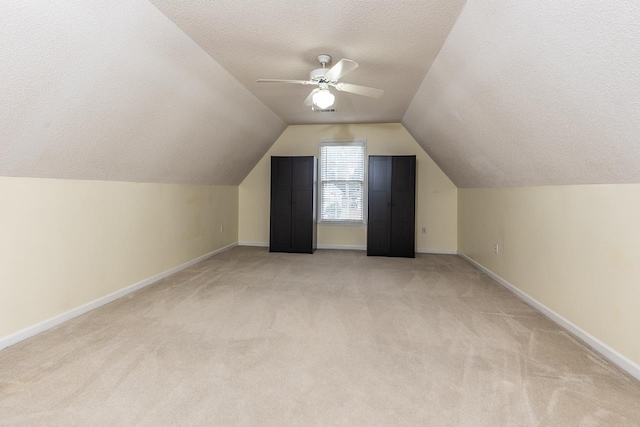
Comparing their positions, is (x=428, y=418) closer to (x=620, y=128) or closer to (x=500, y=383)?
(x=500, y=383)

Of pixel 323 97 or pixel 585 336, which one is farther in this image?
pixel 323 97

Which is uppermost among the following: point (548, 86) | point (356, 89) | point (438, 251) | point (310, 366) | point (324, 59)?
point (324, 59)

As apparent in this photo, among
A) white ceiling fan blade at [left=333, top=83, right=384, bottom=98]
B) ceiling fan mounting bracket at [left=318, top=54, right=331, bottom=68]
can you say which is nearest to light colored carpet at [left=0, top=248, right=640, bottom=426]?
white ceiling fan blade at [left=333, top=83, right=384, bottom=98]

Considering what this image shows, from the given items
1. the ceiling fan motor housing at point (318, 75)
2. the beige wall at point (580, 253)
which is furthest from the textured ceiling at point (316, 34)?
the beige wall at point (580, 253)

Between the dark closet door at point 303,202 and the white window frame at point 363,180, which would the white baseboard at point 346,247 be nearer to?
the white window frame at point 363,180

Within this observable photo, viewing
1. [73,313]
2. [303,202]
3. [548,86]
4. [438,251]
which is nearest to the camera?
[548,86]

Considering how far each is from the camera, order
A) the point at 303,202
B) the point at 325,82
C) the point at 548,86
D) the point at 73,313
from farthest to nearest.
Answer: the point at 303,202, the point at 325,82, the point at 73,313, the point at 548,86

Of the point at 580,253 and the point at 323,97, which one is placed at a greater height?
the point at 323,97

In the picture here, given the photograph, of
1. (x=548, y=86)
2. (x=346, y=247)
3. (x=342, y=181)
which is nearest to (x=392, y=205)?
(x=342, y=181)

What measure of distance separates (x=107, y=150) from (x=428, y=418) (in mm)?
3225

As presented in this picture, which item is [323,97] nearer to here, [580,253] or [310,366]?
[310,366]

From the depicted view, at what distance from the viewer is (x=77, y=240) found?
3.05 m

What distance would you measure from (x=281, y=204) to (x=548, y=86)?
4.66 meters

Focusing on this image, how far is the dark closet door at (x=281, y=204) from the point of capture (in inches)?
243
